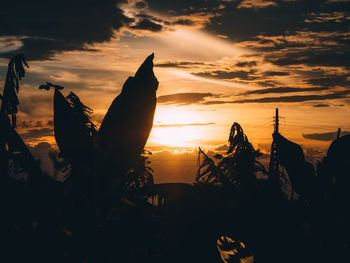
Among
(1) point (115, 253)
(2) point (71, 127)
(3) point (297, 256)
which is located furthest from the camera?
(2) point (71, 127)

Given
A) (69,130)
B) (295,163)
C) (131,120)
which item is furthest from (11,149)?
(295,163)

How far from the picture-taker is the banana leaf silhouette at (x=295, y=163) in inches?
225

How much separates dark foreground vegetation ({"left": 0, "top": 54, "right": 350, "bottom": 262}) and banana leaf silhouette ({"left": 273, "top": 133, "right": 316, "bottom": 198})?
2cm

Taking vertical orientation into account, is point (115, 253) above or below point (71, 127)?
below

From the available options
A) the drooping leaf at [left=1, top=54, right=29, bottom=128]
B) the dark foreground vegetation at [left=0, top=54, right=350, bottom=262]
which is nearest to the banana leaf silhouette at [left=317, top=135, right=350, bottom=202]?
the dark foreground vegetation at [left=0, top=54, right=350, bottom=262]

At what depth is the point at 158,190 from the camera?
6.64 metres

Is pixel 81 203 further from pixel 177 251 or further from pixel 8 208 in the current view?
pixel 177 251

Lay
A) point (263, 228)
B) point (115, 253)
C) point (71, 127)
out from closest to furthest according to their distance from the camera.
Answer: point (115, 253) < point (263, 228) < point (71, 127)

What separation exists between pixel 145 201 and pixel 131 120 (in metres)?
1.30

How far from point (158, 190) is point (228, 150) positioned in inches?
64.9

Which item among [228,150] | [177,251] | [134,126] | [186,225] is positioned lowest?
[177,251]

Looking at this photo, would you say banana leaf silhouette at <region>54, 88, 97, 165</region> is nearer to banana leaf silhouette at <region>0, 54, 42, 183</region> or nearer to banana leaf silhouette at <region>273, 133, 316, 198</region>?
banana leaf silhouette at <region>0, 54, 42, 183</region>

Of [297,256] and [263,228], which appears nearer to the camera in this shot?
[297,256]

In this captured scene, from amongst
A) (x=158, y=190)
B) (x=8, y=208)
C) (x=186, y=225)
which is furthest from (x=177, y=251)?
(x=8, y=208)
